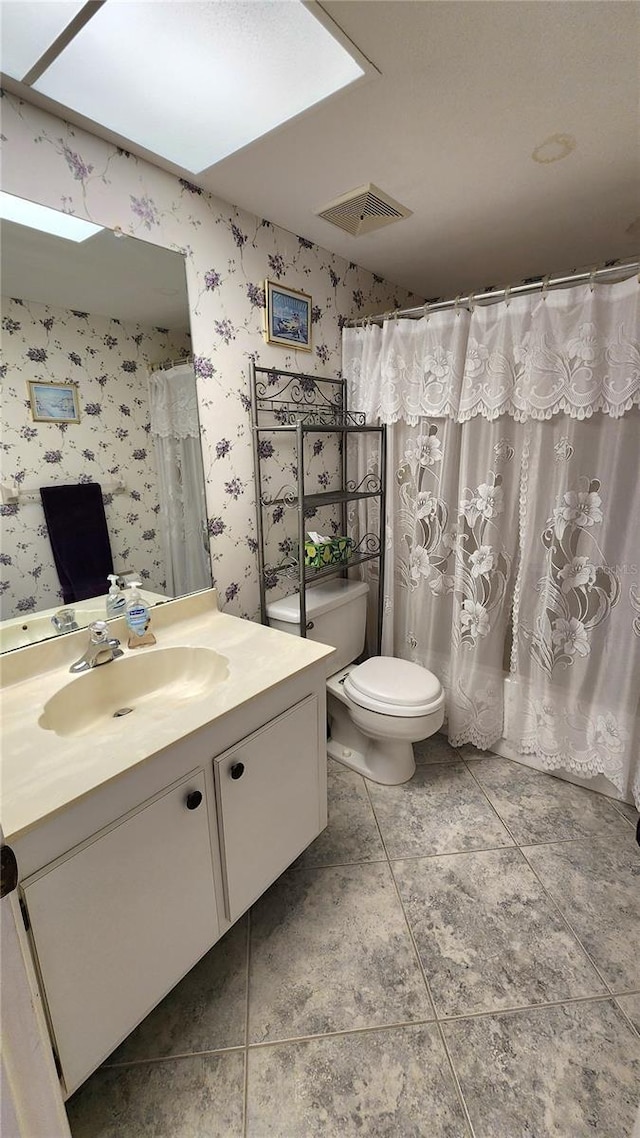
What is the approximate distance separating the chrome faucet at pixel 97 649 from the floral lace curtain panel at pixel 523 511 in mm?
1261

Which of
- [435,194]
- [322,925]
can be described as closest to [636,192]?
[435,194]

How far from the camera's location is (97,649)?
1.22m

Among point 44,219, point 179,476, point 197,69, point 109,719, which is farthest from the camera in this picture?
point 179,476

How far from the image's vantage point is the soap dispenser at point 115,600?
4.39ft

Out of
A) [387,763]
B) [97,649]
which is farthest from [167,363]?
[387,763]

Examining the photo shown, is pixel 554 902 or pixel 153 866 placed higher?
Result: pixel 153 866

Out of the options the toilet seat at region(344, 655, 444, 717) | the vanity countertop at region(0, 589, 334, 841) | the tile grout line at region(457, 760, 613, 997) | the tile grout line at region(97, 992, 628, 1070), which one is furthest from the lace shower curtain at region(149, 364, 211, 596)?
the tile grout line at region(457, 760, 613, 997)

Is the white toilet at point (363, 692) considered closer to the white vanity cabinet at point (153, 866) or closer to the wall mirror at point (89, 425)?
the white vanity cabinet at point (153, 866)

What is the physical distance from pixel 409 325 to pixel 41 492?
5.03 feet

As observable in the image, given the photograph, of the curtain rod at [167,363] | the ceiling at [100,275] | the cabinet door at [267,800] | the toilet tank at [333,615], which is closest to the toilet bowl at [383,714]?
the toilet tank at [333,615]

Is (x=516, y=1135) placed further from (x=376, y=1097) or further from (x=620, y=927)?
(x=620, y=927)

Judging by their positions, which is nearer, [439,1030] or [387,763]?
[439,1030]

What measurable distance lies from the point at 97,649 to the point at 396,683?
1103mm

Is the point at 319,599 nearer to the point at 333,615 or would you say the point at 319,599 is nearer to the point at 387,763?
the point at 333,615
